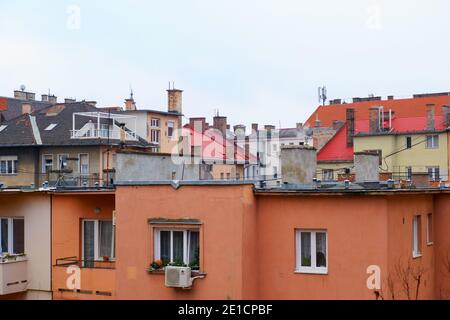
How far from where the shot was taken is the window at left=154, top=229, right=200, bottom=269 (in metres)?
18.7

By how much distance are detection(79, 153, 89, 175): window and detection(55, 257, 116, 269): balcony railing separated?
1409 inches

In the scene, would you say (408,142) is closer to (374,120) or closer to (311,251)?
(374,120)

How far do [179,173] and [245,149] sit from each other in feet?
166

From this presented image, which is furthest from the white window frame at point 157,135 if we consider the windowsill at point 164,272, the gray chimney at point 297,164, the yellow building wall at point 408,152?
the windowsill at point 164,272

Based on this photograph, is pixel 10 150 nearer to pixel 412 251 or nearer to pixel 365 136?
pixel 365 136

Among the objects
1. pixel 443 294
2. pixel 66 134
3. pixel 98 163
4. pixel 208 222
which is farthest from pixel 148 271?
pixel 66 134

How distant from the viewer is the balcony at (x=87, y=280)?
20.6 meters

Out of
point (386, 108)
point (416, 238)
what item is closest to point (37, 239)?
point (416, 238)

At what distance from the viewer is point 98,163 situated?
57.2 m

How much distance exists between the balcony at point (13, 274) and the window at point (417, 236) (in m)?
10.4

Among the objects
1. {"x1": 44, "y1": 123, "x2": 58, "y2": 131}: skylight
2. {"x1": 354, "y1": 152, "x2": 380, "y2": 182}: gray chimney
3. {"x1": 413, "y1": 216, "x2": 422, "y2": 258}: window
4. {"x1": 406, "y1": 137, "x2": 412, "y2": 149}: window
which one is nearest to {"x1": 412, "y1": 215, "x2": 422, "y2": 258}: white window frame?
{"x1": 413, "y1": 216, "x2": 422, "y2": 258}: window

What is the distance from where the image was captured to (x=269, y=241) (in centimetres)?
1855
